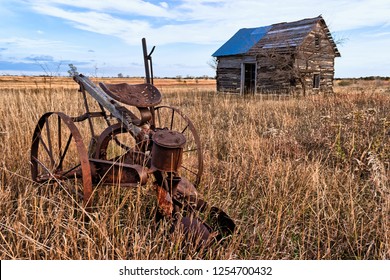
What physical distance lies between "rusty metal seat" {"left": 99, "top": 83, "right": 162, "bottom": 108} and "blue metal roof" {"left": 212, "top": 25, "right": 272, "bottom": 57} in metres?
15.6

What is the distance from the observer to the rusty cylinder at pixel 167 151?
1949mm

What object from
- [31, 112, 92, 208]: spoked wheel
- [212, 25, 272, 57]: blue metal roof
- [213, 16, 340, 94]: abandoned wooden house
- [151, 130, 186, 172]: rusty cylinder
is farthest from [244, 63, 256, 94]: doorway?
[151, 130, 186, 172]: rusty cylinder

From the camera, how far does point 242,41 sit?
1867cm

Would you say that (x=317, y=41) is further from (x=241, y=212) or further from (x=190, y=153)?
(x=241, y=212)

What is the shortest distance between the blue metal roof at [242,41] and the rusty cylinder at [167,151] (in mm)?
16105

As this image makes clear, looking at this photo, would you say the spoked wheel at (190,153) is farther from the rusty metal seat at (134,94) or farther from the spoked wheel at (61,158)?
the spoked wheel at (61,158)

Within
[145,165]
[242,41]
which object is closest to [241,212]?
[145,165]

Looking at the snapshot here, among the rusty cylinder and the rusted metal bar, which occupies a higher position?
the rusted metal bar

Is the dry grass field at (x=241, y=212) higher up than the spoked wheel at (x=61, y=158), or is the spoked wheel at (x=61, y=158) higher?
the spoked wheel at (x=61, y=158)

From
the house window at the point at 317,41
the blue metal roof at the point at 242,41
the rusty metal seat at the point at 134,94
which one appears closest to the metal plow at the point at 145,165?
the rusty metal seat at the point at 134,94

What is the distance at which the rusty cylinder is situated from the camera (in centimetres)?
195

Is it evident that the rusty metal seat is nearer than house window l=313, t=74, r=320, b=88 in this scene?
Yes

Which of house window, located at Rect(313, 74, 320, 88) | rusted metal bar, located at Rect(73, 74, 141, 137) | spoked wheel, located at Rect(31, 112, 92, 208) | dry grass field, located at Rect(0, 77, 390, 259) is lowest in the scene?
dry grass field, located at Rect(0, 77, 390, 259)

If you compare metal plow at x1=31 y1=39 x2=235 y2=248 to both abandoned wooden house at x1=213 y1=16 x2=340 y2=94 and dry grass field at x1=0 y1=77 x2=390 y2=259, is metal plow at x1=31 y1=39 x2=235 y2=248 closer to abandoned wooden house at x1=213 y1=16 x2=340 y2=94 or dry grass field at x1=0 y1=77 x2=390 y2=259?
dry grass field at x1=0 y1=77 x2=390 y2=259
